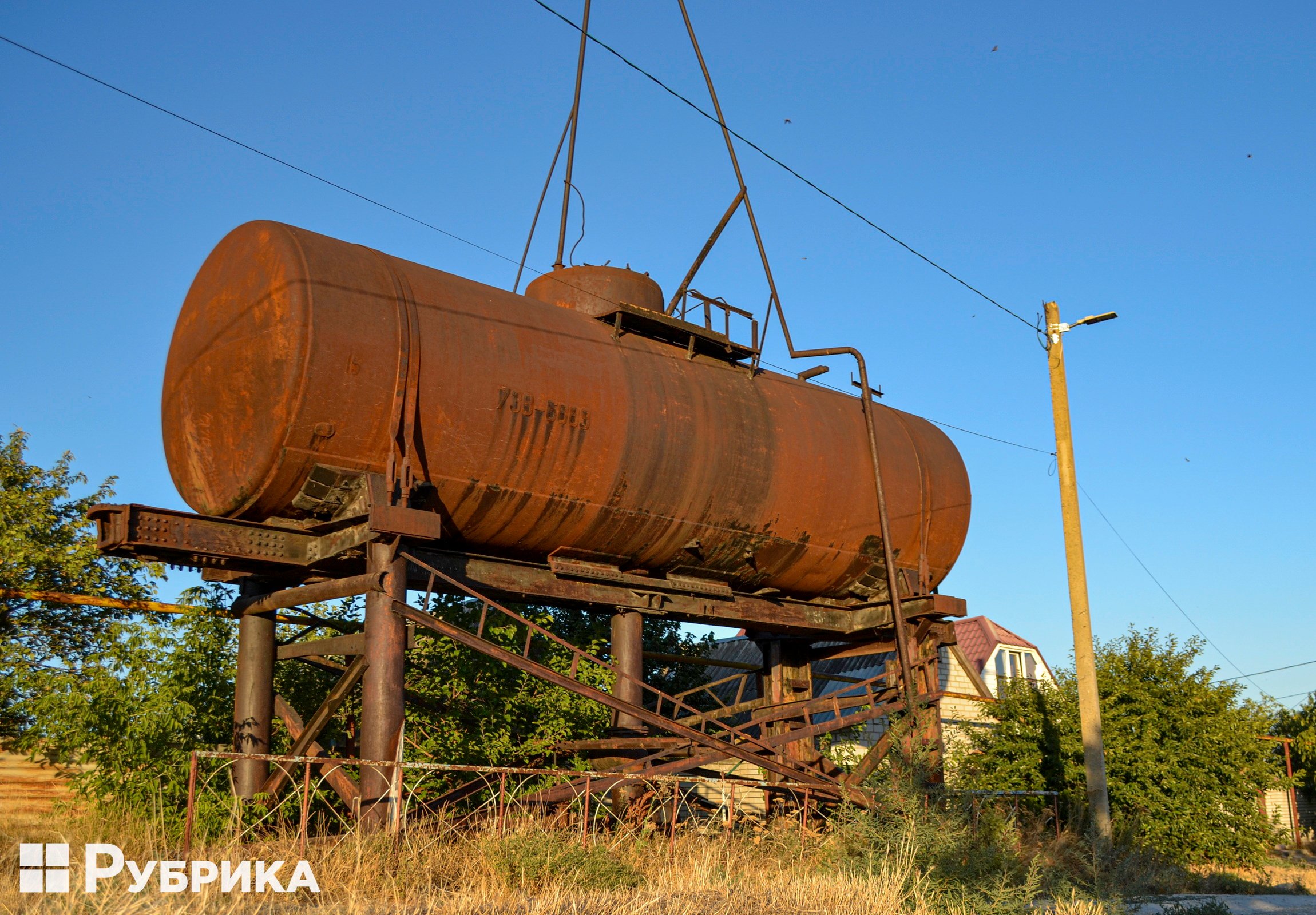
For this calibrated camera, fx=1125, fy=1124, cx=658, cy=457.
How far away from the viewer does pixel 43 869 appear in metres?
7.08

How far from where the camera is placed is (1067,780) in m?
18.4

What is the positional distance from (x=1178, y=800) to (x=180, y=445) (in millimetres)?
15541

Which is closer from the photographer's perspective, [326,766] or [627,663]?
[326,766]

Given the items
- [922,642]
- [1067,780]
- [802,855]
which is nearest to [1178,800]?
[1067,780]

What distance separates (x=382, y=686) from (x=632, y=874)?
7.72 ft

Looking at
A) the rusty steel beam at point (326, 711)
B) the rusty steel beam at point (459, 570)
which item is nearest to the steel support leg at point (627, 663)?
the rusty steel beam at point (459, 570)

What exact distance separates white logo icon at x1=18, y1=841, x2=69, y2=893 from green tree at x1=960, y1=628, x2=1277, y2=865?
12619 mm

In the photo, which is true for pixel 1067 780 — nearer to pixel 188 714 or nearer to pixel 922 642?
pixel 922 642

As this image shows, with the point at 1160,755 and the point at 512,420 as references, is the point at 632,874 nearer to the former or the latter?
the point at 512,420

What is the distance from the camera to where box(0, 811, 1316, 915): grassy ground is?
657 cm

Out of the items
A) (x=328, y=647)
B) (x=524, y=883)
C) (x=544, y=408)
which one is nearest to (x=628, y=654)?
(x=544, y=408)

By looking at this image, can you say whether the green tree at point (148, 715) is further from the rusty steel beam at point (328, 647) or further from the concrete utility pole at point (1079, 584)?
the concrete utility pole at point (1079, 584)

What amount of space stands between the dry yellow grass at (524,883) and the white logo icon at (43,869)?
111 mm

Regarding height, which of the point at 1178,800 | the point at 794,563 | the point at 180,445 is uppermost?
the point at 180,445
